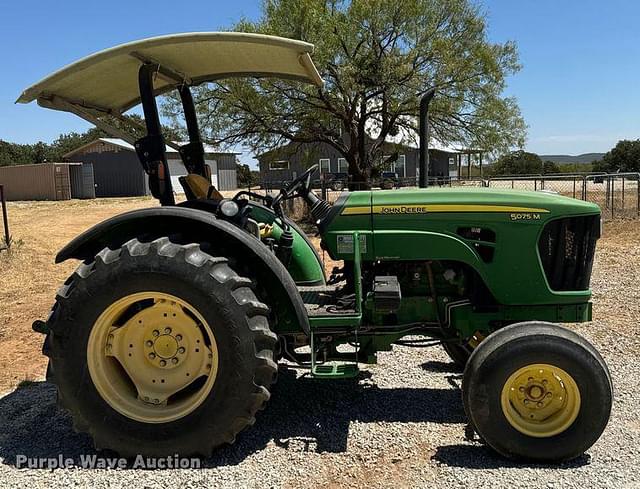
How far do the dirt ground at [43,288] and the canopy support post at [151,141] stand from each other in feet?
7.48

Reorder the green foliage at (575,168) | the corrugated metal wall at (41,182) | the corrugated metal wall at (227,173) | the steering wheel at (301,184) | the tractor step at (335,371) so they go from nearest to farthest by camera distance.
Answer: the tractor step at (335,371)
the steering wheel at (301,184)
the corrugated metal wall at (41,182)
the corrugated metal wall at (227,173)
the green foliage at (575,168)

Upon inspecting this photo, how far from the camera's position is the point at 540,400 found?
331 centimetres

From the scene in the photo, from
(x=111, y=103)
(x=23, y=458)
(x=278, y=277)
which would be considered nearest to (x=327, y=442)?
(x=278, y=277)

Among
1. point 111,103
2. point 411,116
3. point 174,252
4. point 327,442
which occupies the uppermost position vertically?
point 411,116

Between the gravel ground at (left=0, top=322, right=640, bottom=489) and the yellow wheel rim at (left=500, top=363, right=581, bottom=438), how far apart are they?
0.22 m

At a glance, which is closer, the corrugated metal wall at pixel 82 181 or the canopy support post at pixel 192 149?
the canopy support post at pixel 192 149

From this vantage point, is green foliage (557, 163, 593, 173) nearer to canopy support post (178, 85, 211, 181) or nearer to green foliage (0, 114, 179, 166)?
green foliage (0, 114, 179, 166)

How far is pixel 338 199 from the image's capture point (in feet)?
12.8

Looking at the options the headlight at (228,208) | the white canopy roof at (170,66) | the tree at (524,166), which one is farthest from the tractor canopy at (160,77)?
the tree at (524,166)

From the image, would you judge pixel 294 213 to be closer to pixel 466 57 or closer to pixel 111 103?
pixel 466 57

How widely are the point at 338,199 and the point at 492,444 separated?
70.6 inches

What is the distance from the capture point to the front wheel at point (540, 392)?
3.20 meters

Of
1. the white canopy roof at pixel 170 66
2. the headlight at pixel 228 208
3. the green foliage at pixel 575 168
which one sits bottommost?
the headlight at pixel 228 208

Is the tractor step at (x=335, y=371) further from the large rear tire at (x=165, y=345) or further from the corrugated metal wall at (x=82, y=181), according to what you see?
the corrugated metal wall at (x=82, y=181)
